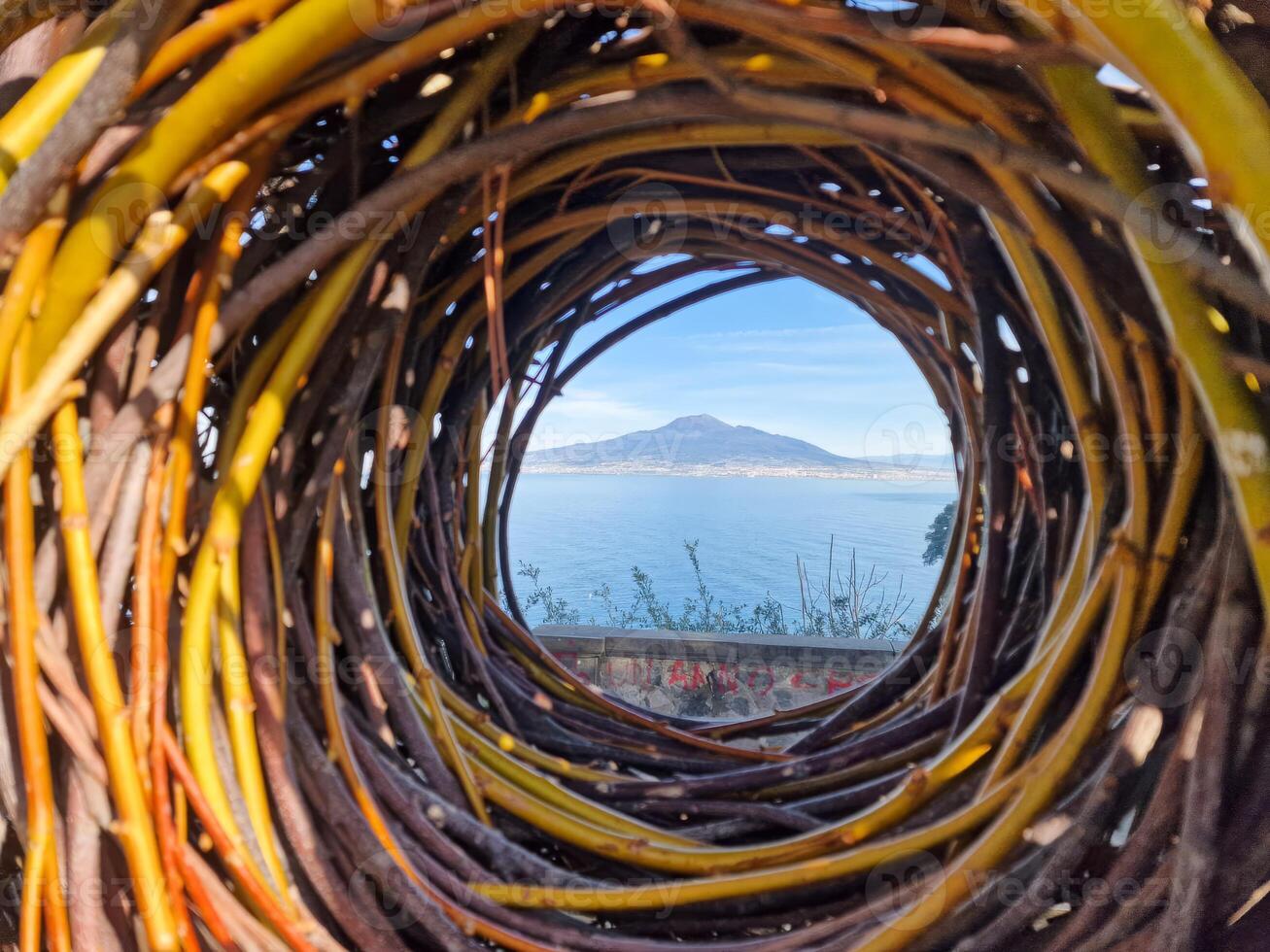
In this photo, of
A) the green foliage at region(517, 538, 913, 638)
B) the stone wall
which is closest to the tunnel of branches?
the stone wall

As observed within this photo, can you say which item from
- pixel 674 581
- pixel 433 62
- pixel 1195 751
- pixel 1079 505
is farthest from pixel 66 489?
pixel 674 581

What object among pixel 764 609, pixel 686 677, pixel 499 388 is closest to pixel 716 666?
pixel 686 677

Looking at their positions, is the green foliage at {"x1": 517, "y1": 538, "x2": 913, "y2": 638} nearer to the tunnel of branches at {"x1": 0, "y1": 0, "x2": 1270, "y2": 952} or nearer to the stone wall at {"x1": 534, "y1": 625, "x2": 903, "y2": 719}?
the stone wall at {"x1": 534, "y1": 625, "x2": 903, "y2": 719}

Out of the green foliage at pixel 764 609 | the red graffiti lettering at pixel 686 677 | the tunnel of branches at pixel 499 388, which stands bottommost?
the green foliage at pixel 764 609

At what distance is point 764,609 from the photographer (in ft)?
12.6

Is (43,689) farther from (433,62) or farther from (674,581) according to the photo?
(674,581)

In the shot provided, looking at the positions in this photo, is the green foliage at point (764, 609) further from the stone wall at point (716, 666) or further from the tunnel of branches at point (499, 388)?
the tunnel of branches at point (499, 388)

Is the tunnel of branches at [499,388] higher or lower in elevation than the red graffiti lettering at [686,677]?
higher

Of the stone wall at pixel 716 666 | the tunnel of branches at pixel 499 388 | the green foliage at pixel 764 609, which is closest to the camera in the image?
the tunnel of branches at pixel 499 388

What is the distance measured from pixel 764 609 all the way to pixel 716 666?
86.2 inches

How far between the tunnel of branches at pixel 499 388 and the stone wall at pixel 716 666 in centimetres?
87

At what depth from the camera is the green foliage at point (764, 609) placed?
11.9 ft

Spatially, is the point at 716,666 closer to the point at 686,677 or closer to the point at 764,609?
the point at 686,677

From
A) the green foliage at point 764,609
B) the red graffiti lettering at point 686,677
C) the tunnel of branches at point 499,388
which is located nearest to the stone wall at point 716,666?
the red graffiti lettering at point 686,677
